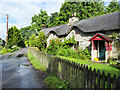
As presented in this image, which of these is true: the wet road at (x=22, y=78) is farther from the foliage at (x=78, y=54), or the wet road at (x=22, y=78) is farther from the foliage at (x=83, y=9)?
the foliage at (x=83, y=9)

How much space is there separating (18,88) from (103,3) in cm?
4304

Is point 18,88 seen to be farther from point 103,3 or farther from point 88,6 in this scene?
point 103,3

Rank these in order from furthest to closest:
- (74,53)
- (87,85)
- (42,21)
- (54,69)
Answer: (42,21), (74,53), (54,69), (87,85)

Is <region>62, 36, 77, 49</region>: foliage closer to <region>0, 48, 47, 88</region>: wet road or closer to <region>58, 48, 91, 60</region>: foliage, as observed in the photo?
<region>58, 48, 91, 60</region>: foliage

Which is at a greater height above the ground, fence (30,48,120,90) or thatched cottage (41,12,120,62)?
thatched cottage (41,12,120,62)

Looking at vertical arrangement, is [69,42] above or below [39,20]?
below

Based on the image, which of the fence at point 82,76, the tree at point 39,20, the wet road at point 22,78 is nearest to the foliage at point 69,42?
the wet road at point 22,78

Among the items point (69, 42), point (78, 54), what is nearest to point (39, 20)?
point (69, 42)

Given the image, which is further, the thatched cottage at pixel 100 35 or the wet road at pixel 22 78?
the thatched cottage at pixel 100 35

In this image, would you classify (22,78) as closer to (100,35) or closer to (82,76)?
(82,76)

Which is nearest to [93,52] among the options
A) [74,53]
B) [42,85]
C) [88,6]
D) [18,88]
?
[74,53]

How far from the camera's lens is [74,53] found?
14.3 meters

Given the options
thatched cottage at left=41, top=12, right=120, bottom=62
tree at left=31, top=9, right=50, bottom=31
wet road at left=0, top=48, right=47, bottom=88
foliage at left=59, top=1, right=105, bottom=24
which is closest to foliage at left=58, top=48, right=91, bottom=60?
thatched cottage at left=41, top=12, right=120, bottom=62

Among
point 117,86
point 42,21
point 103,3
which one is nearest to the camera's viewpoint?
point 117,86
